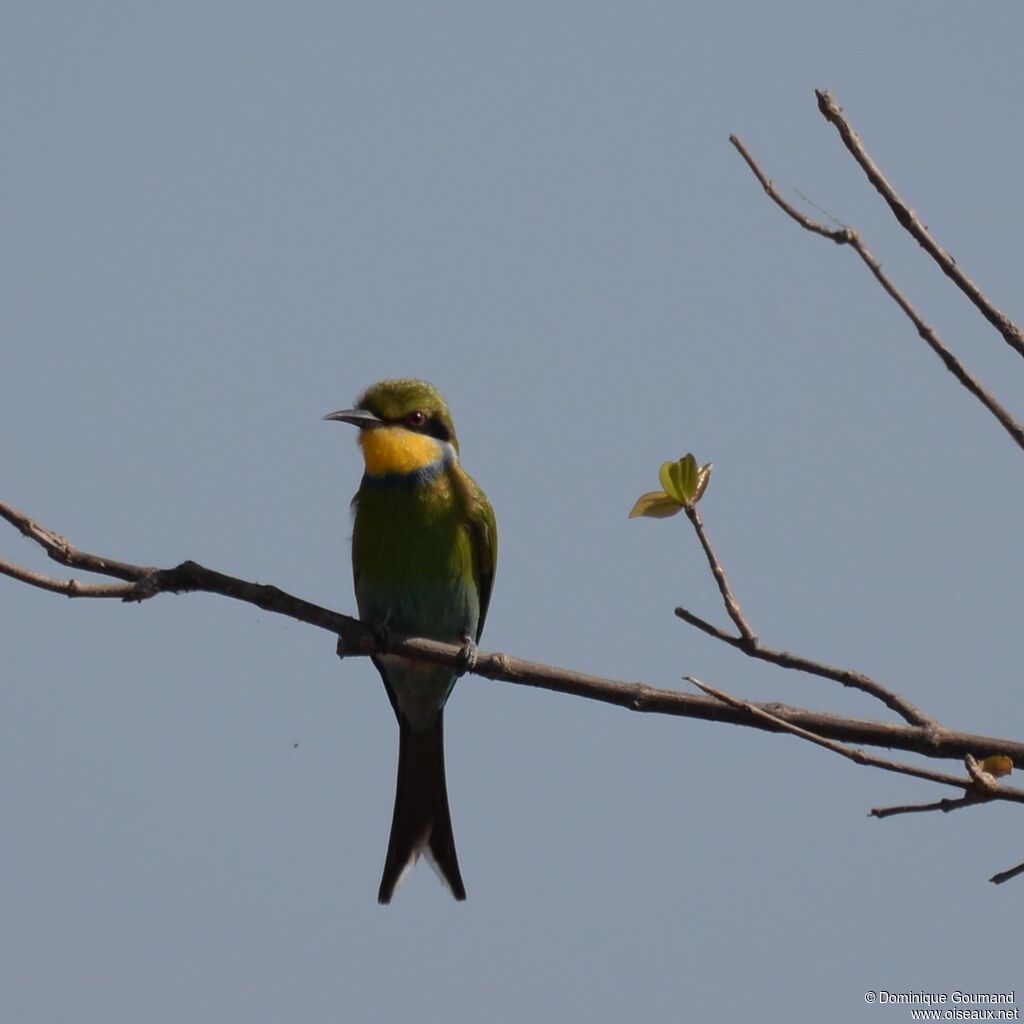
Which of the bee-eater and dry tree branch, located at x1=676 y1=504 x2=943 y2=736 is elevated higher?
the bee-eater

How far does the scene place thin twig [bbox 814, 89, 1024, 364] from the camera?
208 centimetres

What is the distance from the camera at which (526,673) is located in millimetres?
3033

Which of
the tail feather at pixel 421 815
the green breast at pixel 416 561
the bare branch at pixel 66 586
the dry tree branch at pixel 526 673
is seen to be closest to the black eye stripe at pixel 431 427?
the green breast at pixel 416 561

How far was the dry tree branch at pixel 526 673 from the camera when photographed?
248cm

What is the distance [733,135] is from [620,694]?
105cm

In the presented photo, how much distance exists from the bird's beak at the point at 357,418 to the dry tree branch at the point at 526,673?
5.84ft

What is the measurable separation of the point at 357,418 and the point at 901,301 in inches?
125

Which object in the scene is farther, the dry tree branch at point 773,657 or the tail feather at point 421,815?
the tail feather at point 421,815

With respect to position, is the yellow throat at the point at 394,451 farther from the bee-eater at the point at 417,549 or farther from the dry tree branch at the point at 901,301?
the dry tree branch at the point at 901,301

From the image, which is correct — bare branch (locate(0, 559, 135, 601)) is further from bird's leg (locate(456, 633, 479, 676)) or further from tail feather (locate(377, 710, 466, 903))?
tail feather (locate(377, 710, 466, 903))

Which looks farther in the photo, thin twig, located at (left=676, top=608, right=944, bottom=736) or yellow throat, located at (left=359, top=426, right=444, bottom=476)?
yellow throat, located at (left=359, top=426, right=444, bottom=476)

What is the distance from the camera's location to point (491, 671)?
10.2 feet

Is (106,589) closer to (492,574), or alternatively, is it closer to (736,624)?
(736,624)

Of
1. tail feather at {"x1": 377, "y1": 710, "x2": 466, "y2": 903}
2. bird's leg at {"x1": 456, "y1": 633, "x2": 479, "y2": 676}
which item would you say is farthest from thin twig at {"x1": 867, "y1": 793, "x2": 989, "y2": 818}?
tail feather at {"x1": 377, "y1": 710, "x2": 466, "y2": 903}
